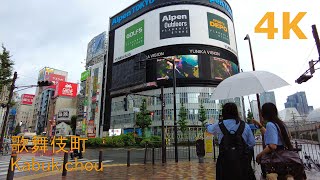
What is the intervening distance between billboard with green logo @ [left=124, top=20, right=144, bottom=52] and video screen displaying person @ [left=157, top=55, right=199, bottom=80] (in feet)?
39.6

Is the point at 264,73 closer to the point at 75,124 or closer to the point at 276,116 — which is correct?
the point at 276,116

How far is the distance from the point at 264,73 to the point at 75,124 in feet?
304

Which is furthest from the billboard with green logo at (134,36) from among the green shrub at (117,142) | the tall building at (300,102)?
the tall building at (300,102)

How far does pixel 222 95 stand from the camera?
15.7 feet

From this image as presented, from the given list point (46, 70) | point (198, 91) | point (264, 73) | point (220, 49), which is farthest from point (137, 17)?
point (264, 73)

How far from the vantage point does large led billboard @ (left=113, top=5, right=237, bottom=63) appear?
199 ft

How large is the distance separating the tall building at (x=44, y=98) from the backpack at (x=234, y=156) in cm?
11229

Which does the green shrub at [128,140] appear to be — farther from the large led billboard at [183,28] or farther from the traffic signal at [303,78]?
the large led billboard at [183,28]

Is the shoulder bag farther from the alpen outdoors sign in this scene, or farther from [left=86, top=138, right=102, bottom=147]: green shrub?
the alpen outdoors sign

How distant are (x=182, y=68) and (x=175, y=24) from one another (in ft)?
42.4

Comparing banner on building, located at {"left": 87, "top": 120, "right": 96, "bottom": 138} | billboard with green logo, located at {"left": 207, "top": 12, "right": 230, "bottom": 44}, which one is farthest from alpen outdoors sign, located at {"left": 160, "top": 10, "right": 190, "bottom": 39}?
banner on building, located at {"left": 87, "top": 120, "right": 96, "bottom": 138}

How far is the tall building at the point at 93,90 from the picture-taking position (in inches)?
2977

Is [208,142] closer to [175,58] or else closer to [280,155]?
[280,155]

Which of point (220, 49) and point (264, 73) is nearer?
point (264, 73)
